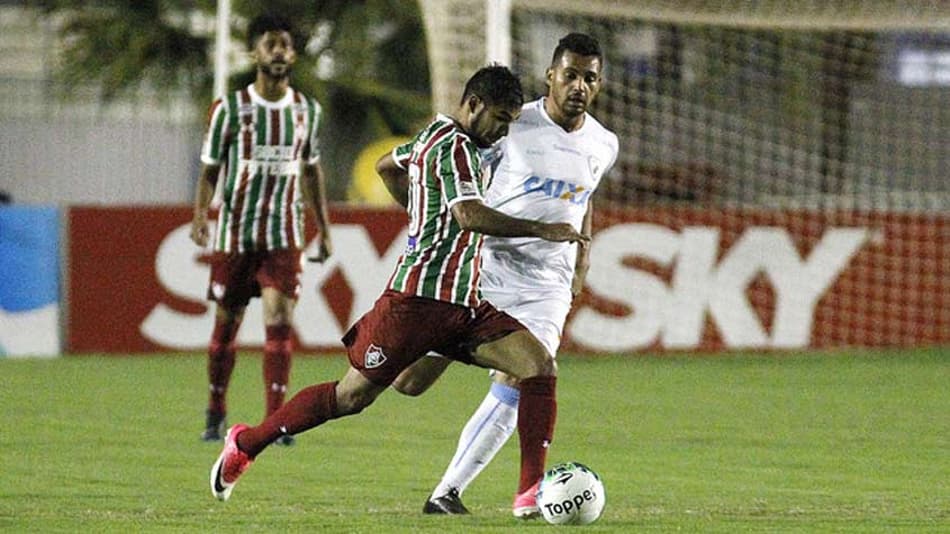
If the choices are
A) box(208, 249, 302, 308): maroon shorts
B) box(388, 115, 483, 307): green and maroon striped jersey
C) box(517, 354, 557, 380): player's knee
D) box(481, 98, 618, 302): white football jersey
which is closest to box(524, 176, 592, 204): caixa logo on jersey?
box(481, 98, 618, 302): white football jersey

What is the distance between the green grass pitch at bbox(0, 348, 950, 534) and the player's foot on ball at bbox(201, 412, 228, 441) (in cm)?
9

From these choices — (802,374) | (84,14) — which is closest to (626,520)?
(802,374)

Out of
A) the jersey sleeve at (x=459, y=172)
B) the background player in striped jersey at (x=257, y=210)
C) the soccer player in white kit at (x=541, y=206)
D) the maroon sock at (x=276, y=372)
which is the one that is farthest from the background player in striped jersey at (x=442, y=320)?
the background player in striped jersey at (x=257, y=210)

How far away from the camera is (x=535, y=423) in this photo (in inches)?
300

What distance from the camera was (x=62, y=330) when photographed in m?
16.6

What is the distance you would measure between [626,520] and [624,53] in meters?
12.6

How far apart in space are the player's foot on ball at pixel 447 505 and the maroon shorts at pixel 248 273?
315 centimetres

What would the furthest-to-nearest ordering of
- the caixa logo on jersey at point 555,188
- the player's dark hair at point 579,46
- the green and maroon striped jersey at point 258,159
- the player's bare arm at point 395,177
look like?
the green and maroon striped jersey at point 258,159, the caixa logo on jersey at point 555,188, the player's dark hair at point 579,46, the player's bare arm at point 395,177

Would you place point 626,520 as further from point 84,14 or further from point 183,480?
point 84,14

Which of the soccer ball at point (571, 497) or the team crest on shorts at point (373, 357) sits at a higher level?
the team crest on shorts at point (373, 357)

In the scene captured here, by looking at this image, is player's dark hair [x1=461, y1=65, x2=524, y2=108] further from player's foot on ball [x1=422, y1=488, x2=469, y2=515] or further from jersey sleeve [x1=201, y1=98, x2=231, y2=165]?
jersey sleeve [x1=201, y1=98, x2=231, y2=165]

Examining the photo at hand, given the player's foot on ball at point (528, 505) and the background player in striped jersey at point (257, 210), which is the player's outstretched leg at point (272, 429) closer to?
the player's foot on ball at point (528, 505)

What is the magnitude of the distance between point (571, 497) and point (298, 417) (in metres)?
1.05

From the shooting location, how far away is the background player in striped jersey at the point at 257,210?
10.8 metres
